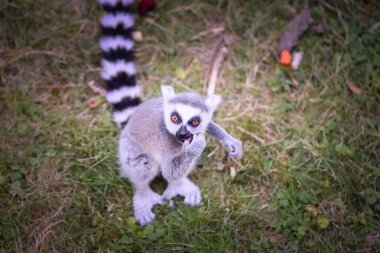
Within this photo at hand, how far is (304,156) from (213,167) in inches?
38.7

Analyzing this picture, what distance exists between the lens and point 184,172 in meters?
3.92

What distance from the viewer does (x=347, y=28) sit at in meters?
5.24

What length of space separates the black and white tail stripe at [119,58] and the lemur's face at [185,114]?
31.0 inches

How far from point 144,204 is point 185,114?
1.12 m

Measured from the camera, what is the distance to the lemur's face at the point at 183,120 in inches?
142

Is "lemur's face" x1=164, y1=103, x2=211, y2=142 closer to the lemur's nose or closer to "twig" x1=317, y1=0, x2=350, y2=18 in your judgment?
the lemur's nose

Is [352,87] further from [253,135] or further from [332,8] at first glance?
[253,135]

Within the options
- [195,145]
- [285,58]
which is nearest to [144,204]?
[195,145]

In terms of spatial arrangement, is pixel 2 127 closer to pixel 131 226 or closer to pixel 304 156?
pixel 131 226

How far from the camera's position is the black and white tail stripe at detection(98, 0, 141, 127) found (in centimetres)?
446

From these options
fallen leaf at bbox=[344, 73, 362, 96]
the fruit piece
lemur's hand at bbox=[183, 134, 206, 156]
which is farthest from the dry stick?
fallen leaf at bbox=[344, 73, 362, 96]

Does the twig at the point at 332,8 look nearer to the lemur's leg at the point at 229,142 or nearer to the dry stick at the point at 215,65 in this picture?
the dry stick at the point at 215,65

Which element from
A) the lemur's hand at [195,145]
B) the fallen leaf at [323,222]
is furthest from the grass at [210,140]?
the lemur's hand at [195,145]

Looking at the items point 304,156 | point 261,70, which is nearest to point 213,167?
point 304,156
